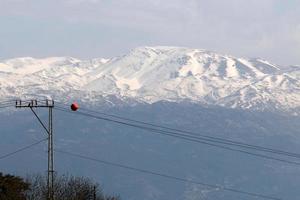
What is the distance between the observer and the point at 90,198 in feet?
481

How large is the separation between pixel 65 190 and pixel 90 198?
6666 mm

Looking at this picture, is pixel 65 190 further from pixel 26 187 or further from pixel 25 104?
pixel 25 104

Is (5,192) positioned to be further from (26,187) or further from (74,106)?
(74,106)

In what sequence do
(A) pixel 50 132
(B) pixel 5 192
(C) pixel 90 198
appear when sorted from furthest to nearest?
(C) pixel 90 198 → (B) pixel 5 192 → (A) pixel 50 132

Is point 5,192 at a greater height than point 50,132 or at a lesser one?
lesser

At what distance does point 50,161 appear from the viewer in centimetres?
10288

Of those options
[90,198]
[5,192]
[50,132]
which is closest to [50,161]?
[50,132]

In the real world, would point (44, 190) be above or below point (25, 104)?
below

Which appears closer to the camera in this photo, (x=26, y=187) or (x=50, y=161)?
(x=50, y=161)

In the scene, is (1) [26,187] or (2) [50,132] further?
(1) [26,187]

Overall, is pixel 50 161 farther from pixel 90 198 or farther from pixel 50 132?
pixel 90 198

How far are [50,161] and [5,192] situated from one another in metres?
23.2

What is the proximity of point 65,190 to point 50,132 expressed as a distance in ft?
166

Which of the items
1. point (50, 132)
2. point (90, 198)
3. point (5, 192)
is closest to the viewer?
point (50, 132)
